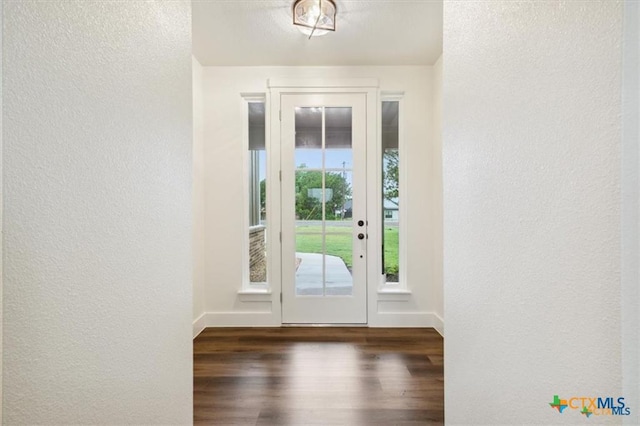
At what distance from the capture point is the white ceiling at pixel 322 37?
1.98 m

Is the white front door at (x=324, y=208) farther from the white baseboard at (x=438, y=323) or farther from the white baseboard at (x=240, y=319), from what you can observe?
the white baseboard at (x=438, y=323)

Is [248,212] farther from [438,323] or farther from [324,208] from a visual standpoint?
[438,323]

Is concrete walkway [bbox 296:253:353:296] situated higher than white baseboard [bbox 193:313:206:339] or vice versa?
concrete walkway [bbox 296:253:353:296]

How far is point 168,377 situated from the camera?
1044 millimetres

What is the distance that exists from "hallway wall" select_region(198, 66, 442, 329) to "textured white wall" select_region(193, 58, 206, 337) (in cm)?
6

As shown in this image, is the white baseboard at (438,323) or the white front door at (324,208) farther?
the white front door at (324,208)

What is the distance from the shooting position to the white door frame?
8.99ft

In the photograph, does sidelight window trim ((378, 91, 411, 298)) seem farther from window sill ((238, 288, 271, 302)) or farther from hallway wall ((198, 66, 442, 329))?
window sill ((238, 288, 271, 302))

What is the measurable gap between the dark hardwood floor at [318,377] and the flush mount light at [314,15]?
7.78ft

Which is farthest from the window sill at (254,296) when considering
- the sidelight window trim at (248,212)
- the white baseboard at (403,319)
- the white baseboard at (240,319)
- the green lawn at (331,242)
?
the white baseboard at (403,319)

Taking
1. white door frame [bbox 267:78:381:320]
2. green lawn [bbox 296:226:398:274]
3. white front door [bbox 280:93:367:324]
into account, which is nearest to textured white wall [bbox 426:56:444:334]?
white door frame [bbox 267:78:381:320]

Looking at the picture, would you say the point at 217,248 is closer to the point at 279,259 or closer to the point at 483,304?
the point at 279,259

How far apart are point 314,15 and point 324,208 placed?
60.1 inches

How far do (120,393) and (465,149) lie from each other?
132 centimetres
